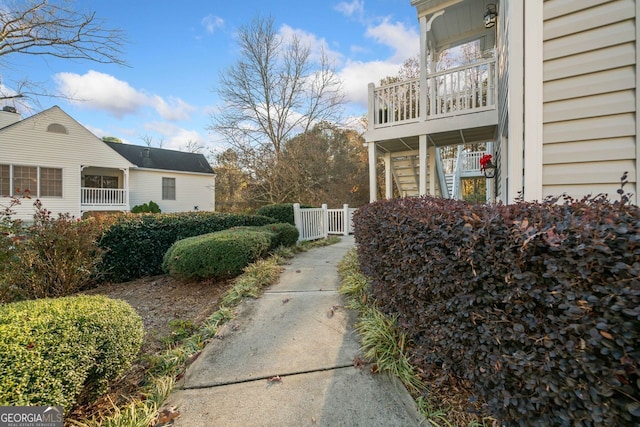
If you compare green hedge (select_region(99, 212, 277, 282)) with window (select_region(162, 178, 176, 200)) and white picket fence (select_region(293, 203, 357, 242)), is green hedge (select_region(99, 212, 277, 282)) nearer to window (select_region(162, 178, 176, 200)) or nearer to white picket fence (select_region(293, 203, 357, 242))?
white picket fence (select_region(293, 203, 357, 242))

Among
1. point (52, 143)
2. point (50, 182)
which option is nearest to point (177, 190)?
point (50, 182)

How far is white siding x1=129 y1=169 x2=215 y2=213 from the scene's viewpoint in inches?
649

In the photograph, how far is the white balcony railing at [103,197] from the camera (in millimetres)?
14334

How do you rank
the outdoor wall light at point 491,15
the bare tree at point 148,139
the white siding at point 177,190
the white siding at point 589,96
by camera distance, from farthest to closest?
the bare tree at point 148,139 < the white siding at point 177,190 < the outdoor wall light at point 491,15 < the white siding at point 589,96

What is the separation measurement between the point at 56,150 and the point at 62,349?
1630 cm

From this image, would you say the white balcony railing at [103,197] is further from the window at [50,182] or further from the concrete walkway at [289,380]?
the concrete walkway at [289,380]

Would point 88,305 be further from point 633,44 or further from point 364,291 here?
point 633,44

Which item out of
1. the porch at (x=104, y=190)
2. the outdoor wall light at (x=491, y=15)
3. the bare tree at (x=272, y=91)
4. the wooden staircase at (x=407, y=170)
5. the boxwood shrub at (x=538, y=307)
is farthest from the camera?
the bare tree at (x=272, y=91)

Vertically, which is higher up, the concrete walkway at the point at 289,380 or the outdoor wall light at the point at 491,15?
the outdoor wall light at the point at 491,15

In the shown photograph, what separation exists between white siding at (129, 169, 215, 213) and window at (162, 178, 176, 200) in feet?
0.58

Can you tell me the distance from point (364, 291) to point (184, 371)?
7.22ft

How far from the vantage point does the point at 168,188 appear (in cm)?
1764

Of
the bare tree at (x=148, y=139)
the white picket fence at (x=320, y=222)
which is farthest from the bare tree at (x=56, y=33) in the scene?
the bare tree at (x=148, y=139)

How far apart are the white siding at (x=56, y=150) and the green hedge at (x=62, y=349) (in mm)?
14798
